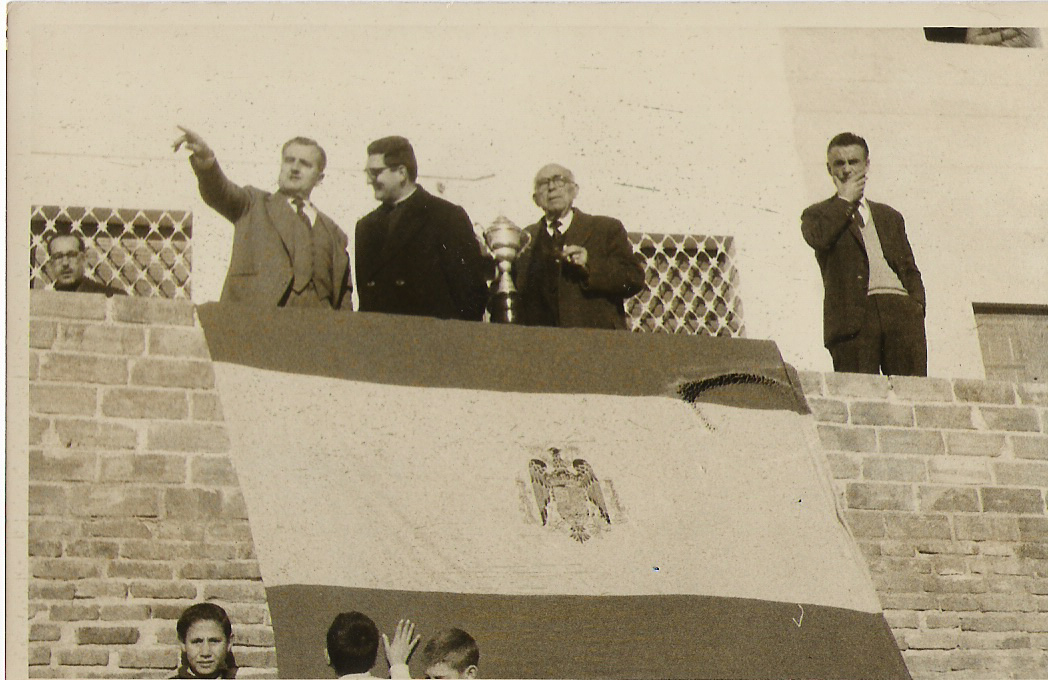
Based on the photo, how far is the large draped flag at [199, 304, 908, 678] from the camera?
6262mm

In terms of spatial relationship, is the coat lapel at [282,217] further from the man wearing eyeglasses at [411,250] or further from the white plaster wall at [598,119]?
the man wearing eyeglasses at [411,250]

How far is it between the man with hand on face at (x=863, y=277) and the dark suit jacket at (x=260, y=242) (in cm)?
211

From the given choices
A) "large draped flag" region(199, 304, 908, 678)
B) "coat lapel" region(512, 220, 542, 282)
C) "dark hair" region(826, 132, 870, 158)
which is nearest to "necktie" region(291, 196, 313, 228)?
"large draped flag" region(199, 304, 908, 678)

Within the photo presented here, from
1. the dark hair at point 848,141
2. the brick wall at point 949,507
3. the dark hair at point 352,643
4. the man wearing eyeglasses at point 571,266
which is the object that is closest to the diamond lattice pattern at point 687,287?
the man wearing eyeglasses at point 571,266

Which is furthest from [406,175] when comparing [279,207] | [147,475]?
[147,475]

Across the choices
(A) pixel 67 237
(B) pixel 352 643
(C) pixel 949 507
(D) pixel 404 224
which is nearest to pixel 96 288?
(A) pixel 67 237

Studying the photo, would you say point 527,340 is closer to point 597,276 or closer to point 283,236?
point 597,276

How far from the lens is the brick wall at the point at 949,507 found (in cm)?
683

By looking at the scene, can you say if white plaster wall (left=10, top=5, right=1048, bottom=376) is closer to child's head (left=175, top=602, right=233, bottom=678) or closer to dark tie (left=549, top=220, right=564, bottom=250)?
dark tie (left=549, top=220, right=564, bottom=250)

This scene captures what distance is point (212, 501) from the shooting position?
638cm

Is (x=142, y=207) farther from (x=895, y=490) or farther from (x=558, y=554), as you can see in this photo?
(x=895, y=490)

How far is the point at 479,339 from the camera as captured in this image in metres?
6.80

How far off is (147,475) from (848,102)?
3.60 metres

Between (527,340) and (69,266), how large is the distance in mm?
1895
